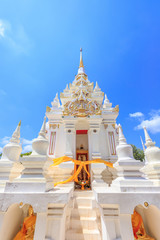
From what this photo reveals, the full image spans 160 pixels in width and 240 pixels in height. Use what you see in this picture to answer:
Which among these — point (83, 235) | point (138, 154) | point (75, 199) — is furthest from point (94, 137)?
point (138, 154)

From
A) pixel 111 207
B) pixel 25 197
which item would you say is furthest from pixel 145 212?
pixel 25 197

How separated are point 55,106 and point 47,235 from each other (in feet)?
26.2

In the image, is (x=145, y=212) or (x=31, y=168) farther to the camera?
(x=145, y=212)

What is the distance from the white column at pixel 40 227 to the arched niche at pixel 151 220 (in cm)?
256

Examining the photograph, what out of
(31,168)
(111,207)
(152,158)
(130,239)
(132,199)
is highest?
(152,158)

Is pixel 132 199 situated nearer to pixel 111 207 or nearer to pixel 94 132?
pixel 111 207

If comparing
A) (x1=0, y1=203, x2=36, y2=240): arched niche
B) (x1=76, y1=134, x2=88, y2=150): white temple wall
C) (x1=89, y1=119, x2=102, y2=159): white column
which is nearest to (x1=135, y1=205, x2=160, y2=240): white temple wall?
(x1=0, y1=203, x2=36, y2=240): arched niche

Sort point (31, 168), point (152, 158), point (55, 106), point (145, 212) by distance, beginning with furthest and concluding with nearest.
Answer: point (55, 106)
point (152, 158)
point (145, 212)
point (31, 168)

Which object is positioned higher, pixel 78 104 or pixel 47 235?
pixel 78 104

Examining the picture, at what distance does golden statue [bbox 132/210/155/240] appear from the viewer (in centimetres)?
304

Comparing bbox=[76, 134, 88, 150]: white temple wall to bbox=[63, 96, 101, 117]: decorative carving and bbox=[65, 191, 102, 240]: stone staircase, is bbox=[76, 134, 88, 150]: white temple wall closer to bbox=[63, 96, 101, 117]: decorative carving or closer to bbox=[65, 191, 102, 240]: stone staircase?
bbox=[63, 96, 101, 117]: decorative carving

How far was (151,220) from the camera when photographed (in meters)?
3.12

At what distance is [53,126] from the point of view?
324 inches

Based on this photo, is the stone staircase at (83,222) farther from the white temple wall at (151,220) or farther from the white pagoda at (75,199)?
the white temple wall at (151,220)
